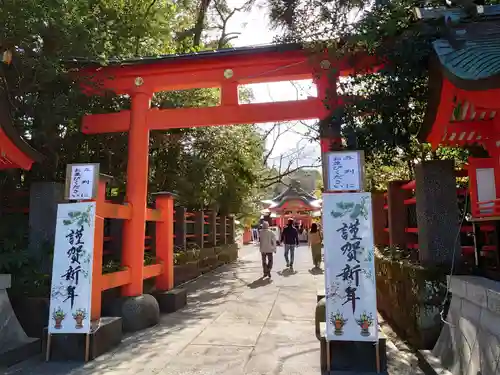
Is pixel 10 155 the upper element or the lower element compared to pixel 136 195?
upper

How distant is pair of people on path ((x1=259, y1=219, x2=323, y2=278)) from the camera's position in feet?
36.7

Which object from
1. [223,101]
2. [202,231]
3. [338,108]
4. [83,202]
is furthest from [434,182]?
[202,231]

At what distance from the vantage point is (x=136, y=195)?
6711 mm

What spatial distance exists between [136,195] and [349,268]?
12.6ft

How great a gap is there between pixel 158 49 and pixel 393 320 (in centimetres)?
757

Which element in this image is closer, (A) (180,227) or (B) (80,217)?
(B) (80,217)

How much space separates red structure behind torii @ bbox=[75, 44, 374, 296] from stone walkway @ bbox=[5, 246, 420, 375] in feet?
4.13

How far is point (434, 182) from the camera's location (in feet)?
16.6

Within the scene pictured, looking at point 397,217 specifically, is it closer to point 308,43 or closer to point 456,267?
point 456,267

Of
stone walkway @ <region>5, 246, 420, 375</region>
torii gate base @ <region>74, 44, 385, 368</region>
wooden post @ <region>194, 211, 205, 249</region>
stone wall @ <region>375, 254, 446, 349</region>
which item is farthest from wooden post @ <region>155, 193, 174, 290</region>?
wooden post @ <region>194, 211, 205, 249</region>

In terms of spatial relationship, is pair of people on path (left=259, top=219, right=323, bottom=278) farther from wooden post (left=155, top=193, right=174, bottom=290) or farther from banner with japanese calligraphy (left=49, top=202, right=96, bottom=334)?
banner with japanese calligraphy (left=49, top=202, right=96, bottom=334)

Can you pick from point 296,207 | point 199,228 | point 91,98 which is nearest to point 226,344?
point 91,98

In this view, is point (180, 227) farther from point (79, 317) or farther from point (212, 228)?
point (79, 317)

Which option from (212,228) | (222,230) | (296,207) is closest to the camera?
(212,228)
